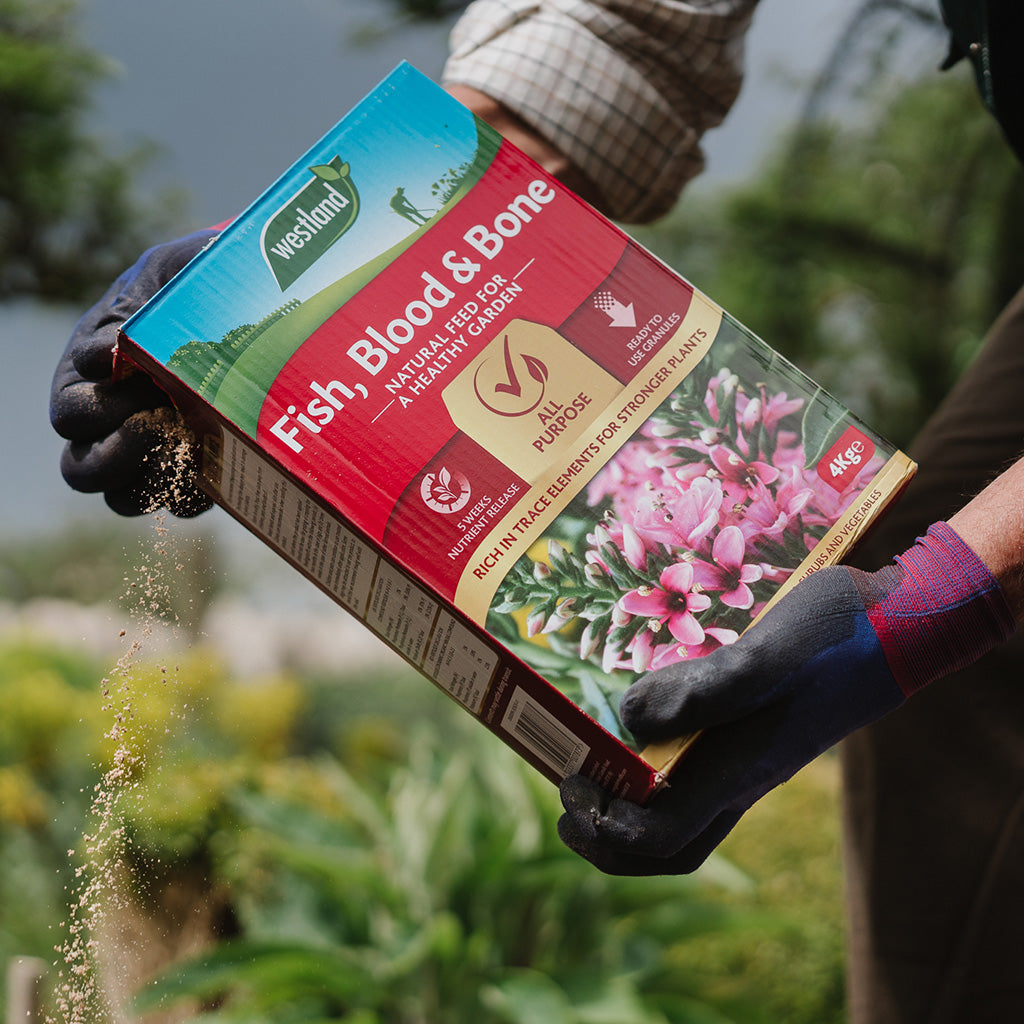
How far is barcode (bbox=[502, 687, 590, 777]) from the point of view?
68 cm

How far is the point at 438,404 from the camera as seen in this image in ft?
2.28

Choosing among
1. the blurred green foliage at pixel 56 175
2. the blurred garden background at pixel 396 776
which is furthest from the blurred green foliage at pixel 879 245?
the blurred green foliage at pixel 56 175

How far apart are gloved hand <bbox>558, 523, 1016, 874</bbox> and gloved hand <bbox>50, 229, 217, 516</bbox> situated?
435 millimetres

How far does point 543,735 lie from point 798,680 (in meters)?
0.20

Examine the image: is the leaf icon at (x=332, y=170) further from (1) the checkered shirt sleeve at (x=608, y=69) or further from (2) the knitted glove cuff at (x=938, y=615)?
(2) the knitted glove cuff at (x=938, y=615)

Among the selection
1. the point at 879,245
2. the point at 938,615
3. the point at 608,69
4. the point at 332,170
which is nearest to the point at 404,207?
the point at 332,170

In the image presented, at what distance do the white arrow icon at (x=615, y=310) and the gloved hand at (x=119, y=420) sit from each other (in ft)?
1.20

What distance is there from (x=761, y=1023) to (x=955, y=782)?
0.82m

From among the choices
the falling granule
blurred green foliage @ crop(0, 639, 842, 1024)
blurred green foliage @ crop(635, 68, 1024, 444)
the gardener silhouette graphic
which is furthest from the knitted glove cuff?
blurred green foliage @ crop(635, 68, 1024, 444)

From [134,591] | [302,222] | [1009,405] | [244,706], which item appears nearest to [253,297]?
[302,222]

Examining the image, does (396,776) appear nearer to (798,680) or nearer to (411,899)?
(411,899)

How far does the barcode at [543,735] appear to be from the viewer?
2.23 feet

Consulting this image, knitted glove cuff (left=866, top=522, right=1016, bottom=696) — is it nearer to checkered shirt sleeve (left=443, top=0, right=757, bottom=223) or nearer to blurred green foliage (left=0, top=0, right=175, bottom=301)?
checkered shirt sleeve (left=443, top=0, right=757, bottom=223)

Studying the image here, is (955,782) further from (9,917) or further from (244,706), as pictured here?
(244,706)
